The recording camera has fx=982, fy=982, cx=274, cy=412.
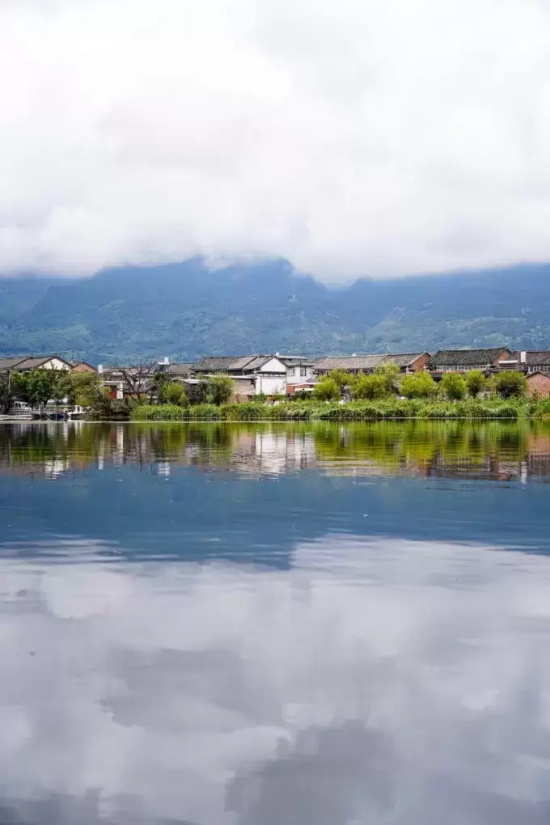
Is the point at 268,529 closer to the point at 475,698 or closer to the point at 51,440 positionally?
the point at 475,698

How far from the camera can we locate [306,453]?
33312 mm

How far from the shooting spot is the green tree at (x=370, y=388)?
84.8 metres

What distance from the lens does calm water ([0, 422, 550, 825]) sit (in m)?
5.75

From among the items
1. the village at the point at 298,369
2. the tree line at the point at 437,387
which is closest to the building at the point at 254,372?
the village at the point at 298,369

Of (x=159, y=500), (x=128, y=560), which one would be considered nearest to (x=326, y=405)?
(x=159, y=500)

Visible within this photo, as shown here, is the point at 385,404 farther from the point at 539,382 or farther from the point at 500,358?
the point at 500,358

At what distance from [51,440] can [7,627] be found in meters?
36.3

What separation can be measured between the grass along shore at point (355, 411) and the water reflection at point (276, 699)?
201 feet

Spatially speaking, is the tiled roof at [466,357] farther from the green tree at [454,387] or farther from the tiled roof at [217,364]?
the tiled roof at [217,364]

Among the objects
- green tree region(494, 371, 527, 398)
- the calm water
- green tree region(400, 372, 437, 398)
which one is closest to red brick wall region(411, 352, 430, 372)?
green tree region(400, 372, 437, 398)

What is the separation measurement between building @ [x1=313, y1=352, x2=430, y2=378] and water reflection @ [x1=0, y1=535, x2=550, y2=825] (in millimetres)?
92753

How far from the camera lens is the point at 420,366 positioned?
106188 mm

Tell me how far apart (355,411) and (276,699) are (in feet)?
216

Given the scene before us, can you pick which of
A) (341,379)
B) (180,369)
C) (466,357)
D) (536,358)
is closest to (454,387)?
(341,379)
